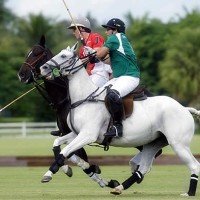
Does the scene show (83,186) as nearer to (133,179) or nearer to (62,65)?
(133,179)

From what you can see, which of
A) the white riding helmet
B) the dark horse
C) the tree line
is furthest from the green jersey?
the tree line

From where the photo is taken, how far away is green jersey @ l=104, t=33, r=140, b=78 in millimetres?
13289

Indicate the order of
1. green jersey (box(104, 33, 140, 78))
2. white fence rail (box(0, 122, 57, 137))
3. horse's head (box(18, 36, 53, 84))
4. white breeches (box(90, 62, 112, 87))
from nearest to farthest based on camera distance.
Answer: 1. green jersey (box(104, 33, 140, 78))
2. horse's head (box(18, 36, 53, 84))
3. white breeches (box(90, 62, 112, 87))
4. white fence rail (box(0, 122, 57, 137))

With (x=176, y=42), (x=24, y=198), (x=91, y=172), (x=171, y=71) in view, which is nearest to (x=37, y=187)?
(x=91, y=172)

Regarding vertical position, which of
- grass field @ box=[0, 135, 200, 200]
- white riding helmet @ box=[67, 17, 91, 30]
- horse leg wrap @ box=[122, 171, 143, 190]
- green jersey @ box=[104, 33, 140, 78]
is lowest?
grass field @ box=[0, 135, 200, 200]

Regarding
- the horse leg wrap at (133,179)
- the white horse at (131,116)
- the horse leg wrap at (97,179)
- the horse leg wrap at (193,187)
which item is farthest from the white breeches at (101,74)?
the horse leg wrap at (193,187)

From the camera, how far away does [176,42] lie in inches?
2852

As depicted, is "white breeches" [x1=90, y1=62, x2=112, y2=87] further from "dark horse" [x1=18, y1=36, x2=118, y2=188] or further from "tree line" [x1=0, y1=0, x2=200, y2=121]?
"tree line" [x1=0, y1=0, x2=200, y2=121]

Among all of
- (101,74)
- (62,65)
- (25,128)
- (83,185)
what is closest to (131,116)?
(62,65)

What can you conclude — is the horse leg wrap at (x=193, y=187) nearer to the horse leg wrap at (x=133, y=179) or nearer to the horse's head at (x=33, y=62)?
the horse leg wrap at (x=133, y=179)

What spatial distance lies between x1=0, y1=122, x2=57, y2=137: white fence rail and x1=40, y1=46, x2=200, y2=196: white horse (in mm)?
31120

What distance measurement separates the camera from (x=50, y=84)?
13656mm

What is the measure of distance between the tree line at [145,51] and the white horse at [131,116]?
3894 centimetres

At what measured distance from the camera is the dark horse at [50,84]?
1345cm
